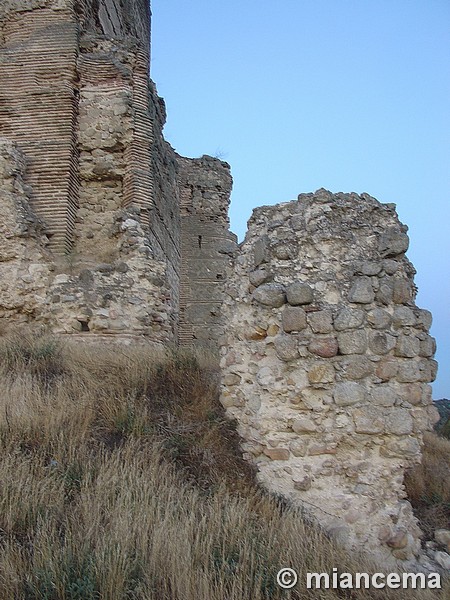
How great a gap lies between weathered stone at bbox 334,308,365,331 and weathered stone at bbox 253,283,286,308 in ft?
1.55

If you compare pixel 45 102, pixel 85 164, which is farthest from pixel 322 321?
pixel 45 102

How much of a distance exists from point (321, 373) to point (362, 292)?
718 mm

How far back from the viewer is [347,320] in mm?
3896

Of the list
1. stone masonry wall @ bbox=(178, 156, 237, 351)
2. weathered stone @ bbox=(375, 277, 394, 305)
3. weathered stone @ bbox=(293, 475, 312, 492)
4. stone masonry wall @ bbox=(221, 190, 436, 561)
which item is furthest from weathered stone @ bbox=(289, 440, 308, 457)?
stone masonry wall @ bbox=(178, 156, 237, 351)

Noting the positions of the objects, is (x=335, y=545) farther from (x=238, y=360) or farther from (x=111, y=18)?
(x=111, y=18)

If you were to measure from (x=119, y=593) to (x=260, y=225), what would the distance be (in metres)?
3.16

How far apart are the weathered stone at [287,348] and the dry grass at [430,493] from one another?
5.63 ft

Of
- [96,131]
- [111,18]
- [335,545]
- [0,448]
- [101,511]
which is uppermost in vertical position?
[111,18]

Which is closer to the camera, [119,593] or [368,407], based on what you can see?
[119,593]

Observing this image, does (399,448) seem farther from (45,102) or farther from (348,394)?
(45,102)

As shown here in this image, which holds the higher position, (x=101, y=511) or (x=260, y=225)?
(x=260, y=225)

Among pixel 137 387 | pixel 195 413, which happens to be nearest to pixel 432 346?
pixel 195 413

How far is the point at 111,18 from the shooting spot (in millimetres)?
10773

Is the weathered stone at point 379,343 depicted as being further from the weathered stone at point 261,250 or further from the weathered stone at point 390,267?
the weathered stone at point 261,250
